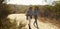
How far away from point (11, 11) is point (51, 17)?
0.44 metres

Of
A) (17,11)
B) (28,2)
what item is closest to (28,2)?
(28,2)

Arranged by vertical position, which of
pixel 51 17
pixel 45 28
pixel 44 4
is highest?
pixel 44 4

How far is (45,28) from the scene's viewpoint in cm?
151

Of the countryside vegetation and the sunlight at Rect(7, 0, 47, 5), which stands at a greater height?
the sunlight at Rect(7, 0, 47, 5)

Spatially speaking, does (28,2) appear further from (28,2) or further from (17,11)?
(17,11)

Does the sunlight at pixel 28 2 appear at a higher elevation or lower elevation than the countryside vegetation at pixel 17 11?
higher

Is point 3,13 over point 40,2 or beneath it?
beneath

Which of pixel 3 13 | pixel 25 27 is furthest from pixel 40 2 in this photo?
pixel 3 13

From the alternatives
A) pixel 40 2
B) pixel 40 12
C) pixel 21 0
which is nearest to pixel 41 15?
pixel 40 12

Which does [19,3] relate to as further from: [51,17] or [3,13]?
[51,17]

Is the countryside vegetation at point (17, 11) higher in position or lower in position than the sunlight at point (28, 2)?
lower

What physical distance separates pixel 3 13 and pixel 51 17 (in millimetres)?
522

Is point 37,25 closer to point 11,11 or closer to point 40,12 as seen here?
point 40,12

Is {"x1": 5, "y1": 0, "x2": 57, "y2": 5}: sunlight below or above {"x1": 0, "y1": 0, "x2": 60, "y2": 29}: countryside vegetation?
above
